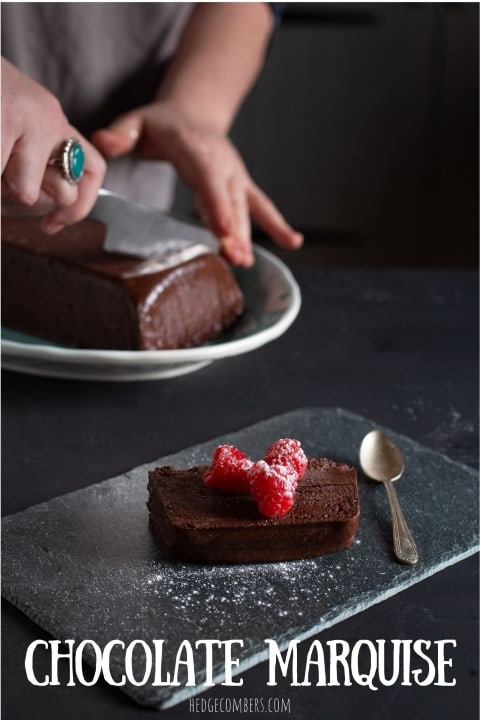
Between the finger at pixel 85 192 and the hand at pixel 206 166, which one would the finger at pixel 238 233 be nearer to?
the hand at pixel 206 166

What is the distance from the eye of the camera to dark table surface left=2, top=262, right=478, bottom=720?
0.72 metres

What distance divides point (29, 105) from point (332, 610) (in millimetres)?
623

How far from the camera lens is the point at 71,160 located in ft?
3.73

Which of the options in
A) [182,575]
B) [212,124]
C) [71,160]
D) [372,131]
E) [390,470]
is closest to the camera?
[182,575]

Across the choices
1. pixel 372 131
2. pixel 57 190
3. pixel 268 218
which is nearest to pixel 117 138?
pixel 268 218

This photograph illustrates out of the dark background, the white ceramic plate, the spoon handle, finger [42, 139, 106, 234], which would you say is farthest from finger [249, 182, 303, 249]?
the dark background

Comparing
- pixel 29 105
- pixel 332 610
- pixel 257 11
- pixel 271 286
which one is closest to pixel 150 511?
pixel 332 610

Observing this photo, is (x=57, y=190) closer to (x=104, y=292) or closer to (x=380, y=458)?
(x=104, y=292)

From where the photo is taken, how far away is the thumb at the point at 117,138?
59.4 inches

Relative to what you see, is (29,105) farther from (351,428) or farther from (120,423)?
(351,428)

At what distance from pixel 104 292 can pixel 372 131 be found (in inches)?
80.9

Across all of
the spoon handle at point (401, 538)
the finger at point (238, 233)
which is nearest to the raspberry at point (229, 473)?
the spoon handle at point (401, 538)

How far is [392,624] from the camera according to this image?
795 mm

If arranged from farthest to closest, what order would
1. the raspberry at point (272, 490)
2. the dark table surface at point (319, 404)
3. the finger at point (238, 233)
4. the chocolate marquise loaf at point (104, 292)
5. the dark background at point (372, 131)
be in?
the dark background at point (372, 131)
the finger at point (238, 233)
the chocolate marquise loaf at point (104, 292)
the raspberry at point (272, 490)
the dark table surface at point (319, 404)
